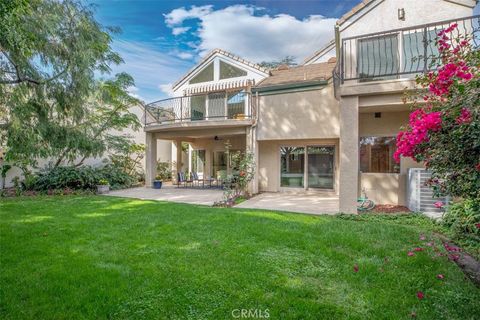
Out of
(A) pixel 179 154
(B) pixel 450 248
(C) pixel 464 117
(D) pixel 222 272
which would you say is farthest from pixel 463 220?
(A) pixel 179 154

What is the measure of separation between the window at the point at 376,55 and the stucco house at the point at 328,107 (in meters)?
0.04

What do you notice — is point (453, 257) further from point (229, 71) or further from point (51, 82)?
point (229, 71)

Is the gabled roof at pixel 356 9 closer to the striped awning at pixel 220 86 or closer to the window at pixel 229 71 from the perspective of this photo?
the striped awning at pixel 220 86

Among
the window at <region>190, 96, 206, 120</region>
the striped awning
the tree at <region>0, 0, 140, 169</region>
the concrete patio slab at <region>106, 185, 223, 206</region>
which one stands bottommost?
the concrete patio slab at <region>106, 185, 223, 206</region>

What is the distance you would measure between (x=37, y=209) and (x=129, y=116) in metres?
11.5

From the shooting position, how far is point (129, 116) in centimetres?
2134

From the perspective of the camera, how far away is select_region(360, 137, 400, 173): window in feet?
43.4

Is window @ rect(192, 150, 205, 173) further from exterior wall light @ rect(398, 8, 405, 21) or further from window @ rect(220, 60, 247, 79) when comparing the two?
exterior wall light @ rect(398, 8, 405, 21)

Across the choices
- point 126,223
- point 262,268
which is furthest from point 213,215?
point 262,268

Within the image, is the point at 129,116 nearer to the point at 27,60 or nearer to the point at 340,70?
the point at 27,60

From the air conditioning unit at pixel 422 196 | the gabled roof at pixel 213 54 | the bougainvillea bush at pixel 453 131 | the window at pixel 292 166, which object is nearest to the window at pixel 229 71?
the gabled roof at pixel 213 54

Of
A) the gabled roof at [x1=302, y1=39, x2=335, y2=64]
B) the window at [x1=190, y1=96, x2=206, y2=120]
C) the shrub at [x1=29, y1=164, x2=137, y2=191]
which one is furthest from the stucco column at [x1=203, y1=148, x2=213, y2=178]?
the gabled roof at [x1=302, y1=39, x2=335, y2=64]

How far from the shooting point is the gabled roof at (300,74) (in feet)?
55.7

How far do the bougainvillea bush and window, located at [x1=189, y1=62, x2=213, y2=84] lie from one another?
18.4 metres
